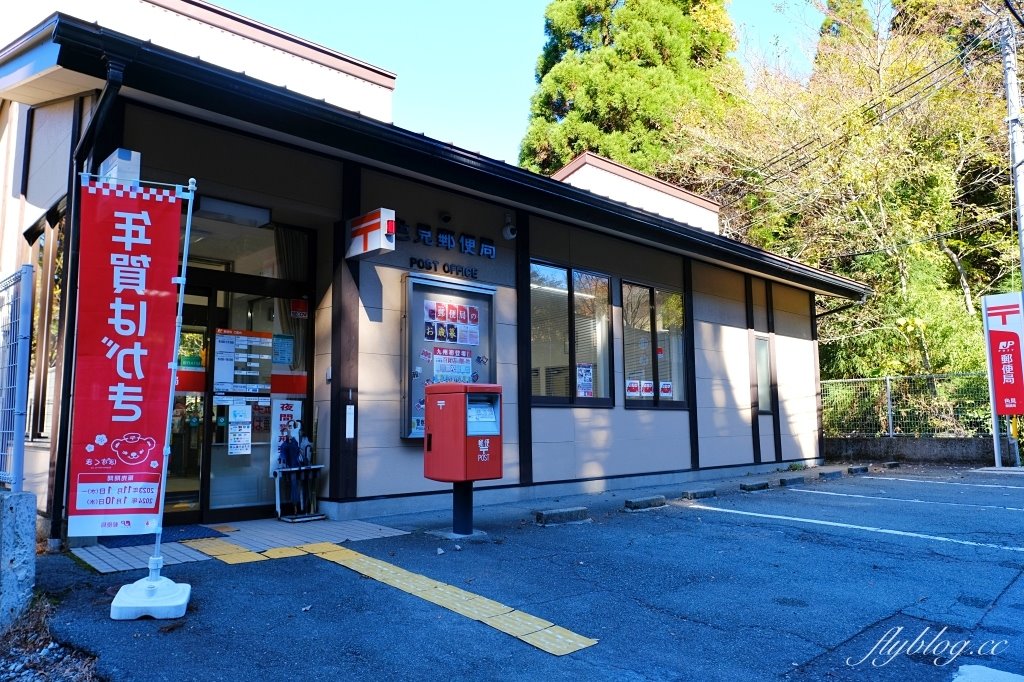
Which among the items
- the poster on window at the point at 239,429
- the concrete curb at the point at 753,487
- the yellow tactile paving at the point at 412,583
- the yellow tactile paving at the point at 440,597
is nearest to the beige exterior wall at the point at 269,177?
the poster on window at the point at 239,429

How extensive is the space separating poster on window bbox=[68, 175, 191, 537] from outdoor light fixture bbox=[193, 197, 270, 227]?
2420 mm

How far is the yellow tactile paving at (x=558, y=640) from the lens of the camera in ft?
13.5

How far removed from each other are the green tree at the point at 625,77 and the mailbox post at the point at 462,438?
1992 cm

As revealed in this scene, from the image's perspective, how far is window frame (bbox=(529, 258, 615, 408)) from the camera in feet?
34.1

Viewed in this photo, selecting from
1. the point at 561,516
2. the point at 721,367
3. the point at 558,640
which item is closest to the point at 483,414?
the point at 561,516

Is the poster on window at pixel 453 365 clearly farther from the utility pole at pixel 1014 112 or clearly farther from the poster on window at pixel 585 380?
the utility pole at pixel 1014 112

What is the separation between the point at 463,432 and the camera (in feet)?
22.4

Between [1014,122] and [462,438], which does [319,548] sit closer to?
[462,438]

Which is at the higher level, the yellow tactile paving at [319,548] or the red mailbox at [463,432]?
the red mailbox at [463,432]

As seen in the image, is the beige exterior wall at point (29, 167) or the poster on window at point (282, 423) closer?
the beige exterior wall at point (29, 167)

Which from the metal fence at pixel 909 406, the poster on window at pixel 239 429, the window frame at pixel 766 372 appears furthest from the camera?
the metal fence at pixel 909 406

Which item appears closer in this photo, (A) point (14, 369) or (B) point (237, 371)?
(A) point (14, 369)

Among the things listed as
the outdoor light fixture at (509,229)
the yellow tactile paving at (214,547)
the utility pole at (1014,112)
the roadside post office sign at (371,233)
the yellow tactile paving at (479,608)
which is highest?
the utility pole at (1014,112)

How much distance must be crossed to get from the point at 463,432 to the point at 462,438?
0.19 ft
